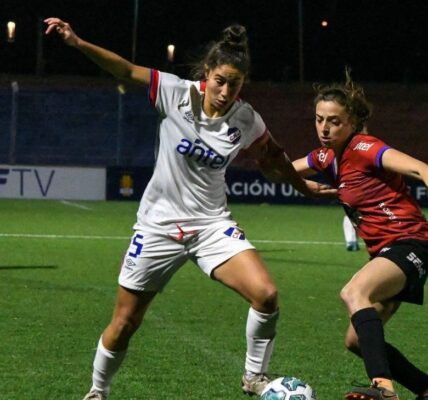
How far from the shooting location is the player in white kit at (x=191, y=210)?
6.23 metres

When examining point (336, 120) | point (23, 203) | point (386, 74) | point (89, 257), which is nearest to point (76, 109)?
point (23, 203)

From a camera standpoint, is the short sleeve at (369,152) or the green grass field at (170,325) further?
the green grass field at (170,325)

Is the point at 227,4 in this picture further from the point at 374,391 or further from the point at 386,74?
the point at 374,391

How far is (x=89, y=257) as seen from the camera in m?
15.3

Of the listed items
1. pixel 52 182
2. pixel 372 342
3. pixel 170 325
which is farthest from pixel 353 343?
pixel 52 182

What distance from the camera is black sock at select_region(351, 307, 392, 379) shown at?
19.8 feet

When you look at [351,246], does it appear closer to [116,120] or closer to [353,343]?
[353,343]

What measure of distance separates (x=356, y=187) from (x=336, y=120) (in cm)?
41

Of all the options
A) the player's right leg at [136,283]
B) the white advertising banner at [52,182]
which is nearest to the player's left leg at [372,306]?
the player's right leg at [136,283]

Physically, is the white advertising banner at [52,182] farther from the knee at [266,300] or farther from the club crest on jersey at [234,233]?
the knee at [266,300]

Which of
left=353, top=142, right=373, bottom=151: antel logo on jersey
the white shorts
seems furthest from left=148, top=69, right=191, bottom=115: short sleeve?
A: left=353, top=142, right=373, bottom=151: antel logo on jersey

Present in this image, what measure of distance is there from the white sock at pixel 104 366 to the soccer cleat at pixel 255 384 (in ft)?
2.44

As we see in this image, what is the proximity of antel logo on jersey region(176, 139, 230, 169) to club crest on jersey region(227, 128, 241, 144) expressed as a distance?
0.50ft

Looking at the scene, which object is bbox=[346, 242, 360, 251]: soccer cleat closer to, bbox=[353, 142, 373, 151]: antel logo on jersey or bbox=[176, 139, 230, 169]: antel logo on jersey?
bbox=[353, 142, 373, 151]: antel logo on jersey
